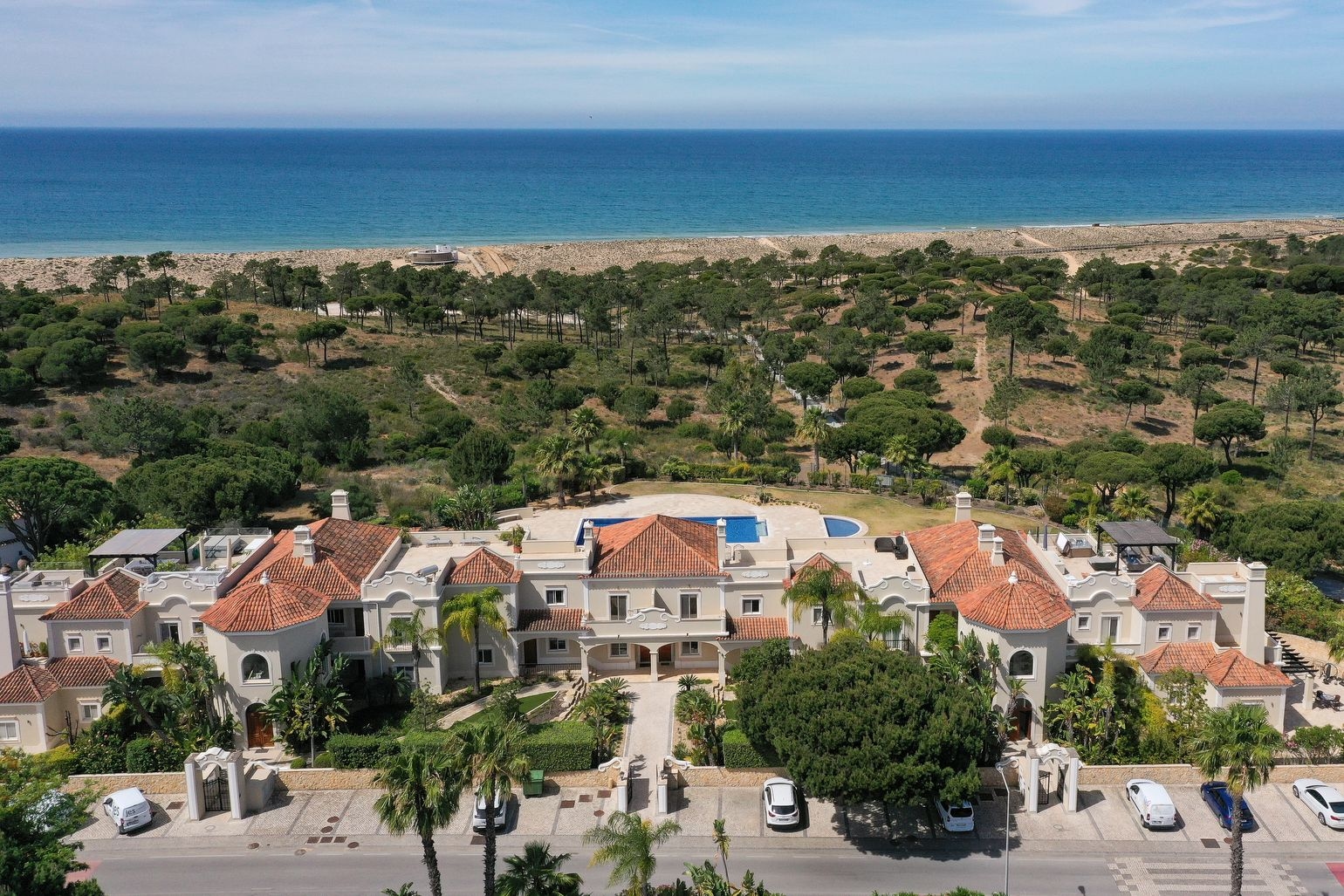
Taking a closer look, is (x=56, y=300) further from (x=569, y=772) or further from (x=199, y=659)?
(x=569, y=772)

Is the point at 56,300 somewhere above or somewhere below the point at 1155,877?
above

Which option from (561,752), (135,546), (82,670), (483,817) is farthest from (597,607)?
(82,670)

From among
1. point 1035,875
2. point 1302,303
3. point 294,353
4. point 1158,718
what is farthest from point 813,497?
point 1302,303

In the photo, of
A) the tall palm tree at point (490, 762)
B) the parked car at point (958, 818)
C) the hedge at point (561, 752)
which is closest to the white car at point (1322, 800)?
the parked car at point (958, 818)

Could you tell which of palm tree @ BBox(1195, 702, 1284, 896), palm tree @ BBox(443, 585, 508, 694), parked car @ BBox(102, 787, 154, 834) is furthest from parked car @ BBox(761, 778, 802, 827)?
parked car @ BBox(102, 787, 154, 834)

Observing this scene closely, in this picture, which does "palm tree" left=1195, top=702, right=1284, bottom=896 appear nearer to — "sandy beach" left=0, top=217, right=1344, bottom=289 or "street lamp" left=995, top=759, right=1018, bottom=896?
"street lamp" left=995, top=759, right=1018, bottom=896

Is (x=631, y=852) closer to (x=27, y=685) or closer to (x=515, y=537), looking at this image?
(x=515, y=537)
